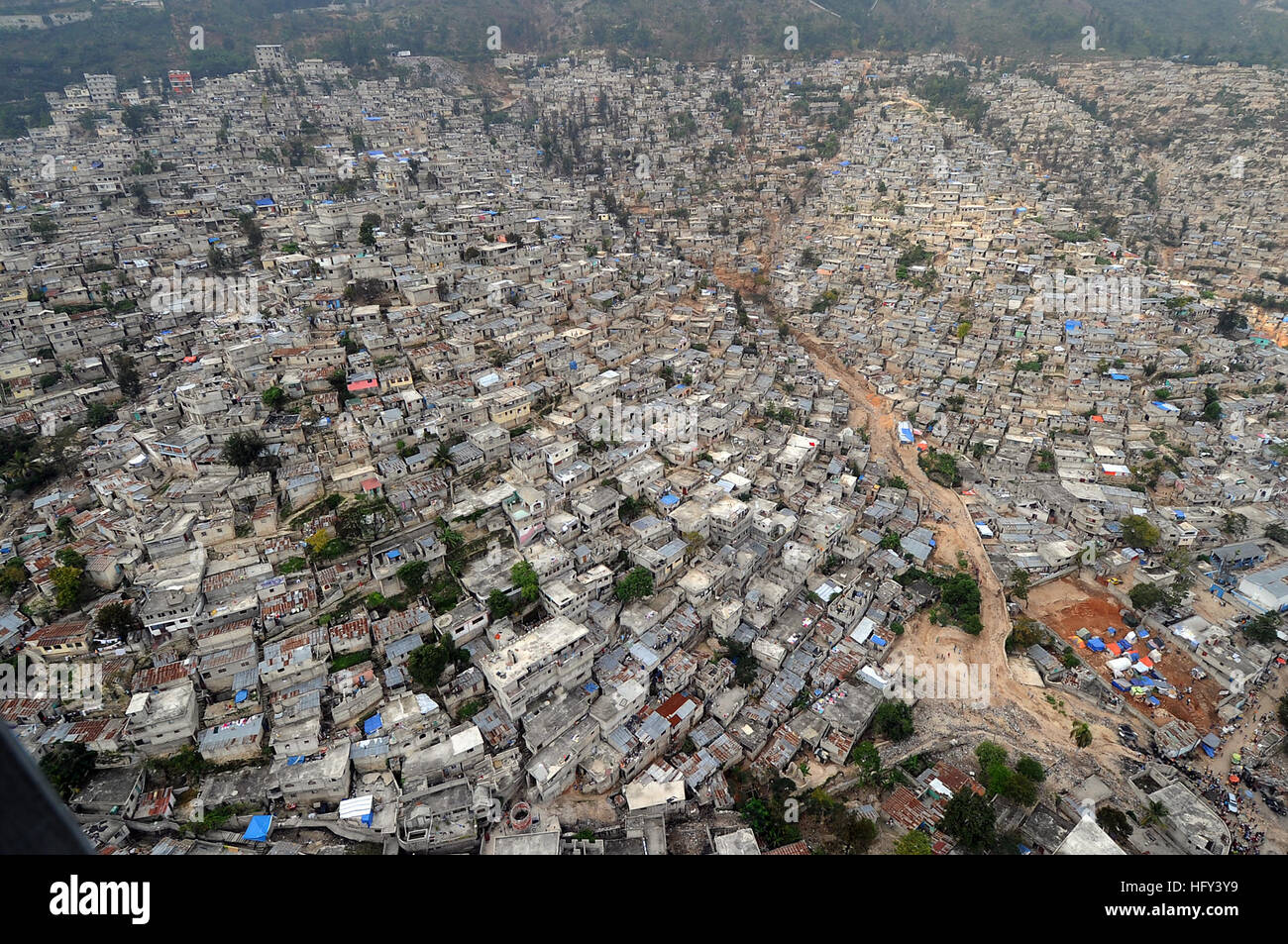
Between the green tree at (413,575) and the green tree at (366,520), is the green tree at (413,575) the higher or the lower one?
the lower one

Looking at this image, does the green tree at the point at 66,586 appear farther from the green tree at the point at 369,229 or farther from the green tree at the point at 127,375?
the green tree at the point at 369,229

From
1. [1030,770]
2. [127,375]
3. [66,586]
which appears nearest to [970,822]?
[1030,770]

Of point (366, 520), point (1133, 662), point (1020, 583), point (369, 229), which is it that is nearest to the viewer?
point (1133, 662)

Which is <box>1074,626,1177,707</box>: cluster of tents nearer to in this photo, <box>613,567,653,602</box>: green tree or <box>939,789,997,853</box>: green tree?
<box>939,789,997,853</box>: green tree

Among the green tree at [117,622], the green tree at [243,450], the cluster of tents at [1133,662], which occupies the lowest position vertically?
the cluster of tents at [1133,662]

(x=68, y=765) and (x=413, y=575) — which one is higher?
(x=413, y=575)

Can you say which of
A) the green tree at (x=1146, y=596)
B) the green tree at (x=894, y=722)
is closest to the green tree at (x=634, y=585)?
the green tree at (x=894, y=722)

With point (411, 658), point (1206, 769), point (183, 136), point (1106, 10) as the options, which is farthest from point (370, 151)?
point (1106, 10)

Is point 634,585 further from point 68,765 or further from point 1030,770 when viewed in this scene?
point 68,765

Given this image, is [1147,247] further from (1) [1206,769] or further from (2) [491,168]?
(2) [491,168]
